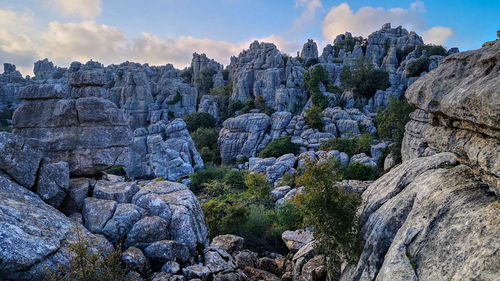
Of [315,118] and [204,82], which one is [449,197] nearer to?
[315,118]

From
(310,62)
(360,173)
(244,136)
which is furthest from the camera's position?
(310,62)

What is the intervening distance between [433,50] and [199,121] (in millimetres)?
59926

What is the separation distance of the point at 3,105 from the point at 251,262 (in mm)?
90455

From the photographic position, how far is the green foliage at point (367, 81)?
63.1 m

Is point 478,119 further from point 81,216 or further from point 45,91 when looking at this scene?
point 45,91

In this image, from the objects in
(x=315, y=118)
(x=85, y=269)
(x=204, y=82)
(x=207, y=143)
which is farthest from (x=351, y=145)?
(x=204, y=82)

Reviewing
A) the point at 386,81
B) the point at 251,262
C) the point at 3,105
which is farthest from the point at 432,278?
the point at 3,105

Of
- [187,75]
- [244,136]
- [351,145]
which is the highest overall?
[187,75]

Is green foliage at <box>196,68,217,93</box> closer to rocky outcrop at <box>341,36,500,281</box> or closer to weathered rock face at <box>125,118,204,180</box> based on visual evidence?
weathered rock face at <box>125,118,204,180</box>

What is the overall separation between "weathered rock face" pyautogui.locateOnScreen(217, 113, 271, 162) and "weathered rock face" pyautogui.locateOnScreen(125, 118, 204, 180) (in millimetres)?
8395

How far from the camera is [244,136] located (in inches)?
2105

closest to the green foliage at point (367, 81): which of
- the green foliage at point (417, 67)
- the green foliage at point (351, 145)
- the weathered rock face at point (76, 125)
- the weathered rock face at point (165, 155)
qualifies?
the green foliage at point (417, 67)

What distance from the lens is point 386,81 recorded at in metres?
63.1

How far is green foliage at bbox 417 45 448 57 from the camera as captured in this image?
7269 centimetres
